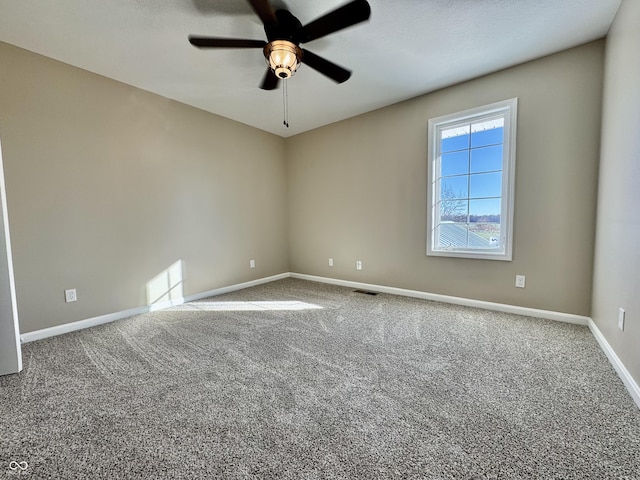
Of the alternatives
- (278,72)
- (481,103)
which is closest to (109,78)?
(278,72)

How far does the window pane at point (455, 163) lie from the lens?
3.00m

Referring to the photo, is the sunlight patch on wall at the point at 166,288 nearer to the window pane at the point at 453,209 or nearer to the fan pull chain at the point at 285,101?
the fan pull chain at the point at 285,101

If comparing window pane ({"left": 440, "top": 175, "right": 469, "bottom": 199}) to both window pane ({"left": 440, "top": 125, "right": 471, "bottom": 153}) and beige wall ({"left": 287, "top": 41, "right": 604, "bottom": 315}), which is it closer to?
beige wall ({"left": 287, "top": 41, "right": 604, "bottom": 315})

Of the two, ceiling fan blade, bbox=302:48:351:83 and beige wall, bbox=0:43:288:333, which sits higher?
ceiling fan blade, bbox=302:48:351:83

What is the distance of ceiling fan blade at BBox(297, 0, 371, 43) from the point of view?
1477mm

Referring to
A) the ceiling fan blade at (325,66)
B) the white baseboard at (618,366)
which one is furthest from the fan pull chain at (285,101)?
the white baseboard at (618,366)

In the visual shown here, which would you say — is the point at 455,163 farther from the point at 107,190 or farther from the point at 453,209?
the point at 107,190

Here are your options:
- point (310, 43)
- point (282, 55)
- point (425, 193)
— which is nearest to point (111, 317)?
point (282, 55)

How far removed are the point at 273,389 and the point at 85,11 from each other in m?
2.81

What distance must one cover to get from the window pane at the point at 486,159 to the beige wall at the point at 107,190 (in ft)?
9.89

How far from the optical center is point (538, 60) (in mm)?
2494

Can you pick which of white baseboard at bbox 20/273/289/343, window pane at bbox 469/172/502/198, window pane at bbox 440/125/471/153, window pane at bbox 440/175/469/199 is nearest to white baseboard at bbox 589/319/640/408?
window pane at bbox 469/172/502/198

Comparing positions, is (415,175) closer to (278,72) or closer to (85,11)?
(278,72)

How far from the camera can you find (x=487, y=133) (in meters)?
2.85
